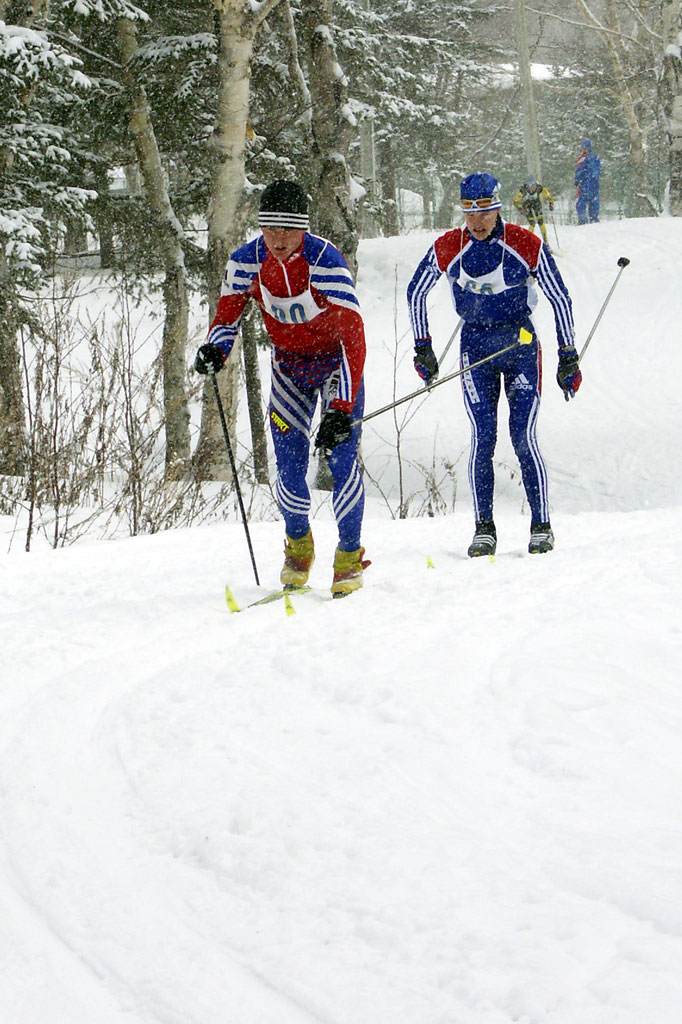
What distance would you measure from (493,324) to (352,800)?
148 inches

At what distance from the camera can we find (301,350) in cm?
494

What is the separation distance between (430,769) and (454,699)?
0.45 m

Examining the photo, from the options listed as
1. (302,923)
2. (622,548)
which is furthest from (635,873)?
(622,548)

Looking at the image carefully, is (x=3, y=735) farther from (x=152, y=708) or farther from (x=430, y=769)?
(x=430, y=769)

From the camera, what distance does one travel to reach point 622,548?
5.19 meters

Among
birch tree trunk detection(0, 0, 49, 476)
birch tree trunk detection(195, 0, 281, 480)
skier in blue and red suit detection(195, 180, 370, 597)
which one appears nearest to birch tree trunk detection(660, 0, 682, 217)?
birch tree trunk detection(195, 0, 281, 480)

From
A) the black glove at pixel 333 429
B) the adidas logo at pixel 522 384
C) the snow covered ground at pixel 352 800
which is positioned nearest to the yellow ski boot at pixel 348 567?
the snow covered ground at pixel 352 800

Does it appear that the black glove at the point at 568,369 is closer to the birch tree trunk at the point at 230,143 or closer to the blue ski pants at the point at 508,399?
the blue ski pants at the point at 508,399

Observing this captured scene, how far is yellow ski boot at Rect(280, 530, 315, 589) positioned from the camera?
202 inches

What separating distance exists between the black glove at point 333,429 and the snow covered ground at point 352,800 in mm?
747

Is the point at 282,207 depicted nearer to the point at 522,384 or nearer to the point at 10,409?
the point at 522,384

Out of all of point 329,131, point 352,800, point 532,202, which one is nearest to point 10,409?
point 329,131

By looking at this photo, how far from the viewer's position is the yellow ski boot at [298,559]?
5.13m

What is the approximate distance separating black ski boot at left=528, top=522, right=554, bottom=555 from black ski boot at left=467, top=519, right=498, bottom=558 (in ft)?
0.72
